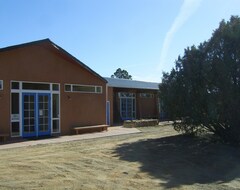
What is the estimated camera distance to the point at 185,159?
12.5 meters

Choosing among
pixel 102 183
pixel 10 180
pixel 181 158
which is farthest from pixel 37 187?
pixel 181 158

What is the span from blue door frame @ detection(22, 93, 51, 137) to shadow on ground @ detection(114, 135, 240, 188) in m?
5.94

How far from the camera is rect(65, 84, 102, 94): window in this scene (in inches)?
825

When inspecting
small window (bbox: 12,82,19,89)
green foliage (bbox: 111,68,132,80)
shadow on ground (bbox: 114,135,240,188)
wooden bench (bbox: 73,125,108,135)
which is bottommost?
shadow on ground (bbox: 114,135,240,188)

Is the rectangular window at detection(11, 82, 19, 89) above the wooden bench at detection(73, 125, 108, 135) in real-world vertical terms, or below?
above

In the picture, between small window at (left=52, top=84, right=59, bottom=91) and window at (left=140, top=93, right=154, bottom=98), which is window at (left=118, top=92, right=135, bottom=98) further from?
small window at (left=52, top=84, right=59, bottom=91)

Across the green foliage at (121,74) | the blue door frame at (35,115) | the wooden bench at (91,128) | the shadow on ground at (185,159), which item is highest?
the green foliage at (121,74)

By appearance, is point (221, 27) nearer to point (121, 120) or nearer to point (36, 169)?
point (36, 169)

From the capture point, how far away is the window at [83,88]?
21.0m

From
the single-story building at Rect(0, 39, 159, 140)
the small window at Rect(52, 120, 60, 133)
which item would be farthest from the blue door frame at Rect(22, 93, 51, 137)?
the small window at Rect(52, 120, 60, 133)

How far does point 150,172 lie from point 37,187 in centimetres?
348

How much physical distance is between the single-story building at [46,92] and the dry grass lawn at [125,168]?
4.36m

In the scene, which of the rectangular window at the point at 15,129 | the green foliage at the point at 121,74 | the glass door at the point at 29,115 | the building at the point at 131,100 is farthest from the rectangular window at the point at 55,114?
the green foliage at the point at 121,74

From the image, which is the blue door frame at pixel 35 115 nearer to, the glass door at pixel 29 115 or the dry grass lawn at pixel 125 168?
the glass door at pixel 29 115
